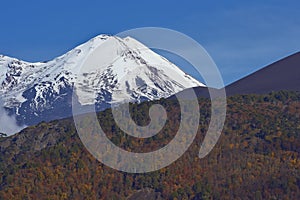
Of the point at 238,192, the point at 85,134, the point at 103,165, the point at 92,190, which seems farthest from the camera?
the point at 85,134

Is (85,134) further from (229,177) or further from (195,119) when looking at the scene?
(229,177)

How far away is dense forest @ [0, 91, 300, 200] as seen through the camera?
153 m

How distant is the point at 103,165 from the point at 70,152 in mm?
6868

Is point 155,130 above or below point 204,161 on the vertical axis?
above

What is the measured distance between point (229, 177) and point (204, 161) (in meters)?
11.8

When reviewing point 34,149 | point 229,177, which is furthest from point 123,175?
point 34,149

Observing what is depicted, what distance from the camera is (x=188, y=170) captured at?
538 ft

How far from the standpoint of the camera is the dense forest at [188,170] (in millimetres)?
153125

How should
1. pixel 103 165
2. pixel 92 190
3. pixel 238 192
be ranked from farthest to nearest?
pixel 103 165 → pixel 92 190 → pixel 238 192

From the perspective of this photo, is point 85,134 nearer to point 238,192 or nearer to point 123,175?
point 123,175

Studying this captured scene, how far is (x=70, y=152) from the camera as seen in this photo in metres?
176

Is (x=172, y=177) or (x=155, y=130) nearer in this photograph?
(x=172, y=177)

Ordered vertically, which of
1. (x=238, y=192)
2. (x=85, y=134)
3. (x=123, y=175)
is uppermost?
(x=85, y=134)

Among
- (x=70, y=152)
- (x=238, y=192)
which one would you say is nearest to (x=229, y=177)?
(x=238, y=192)
